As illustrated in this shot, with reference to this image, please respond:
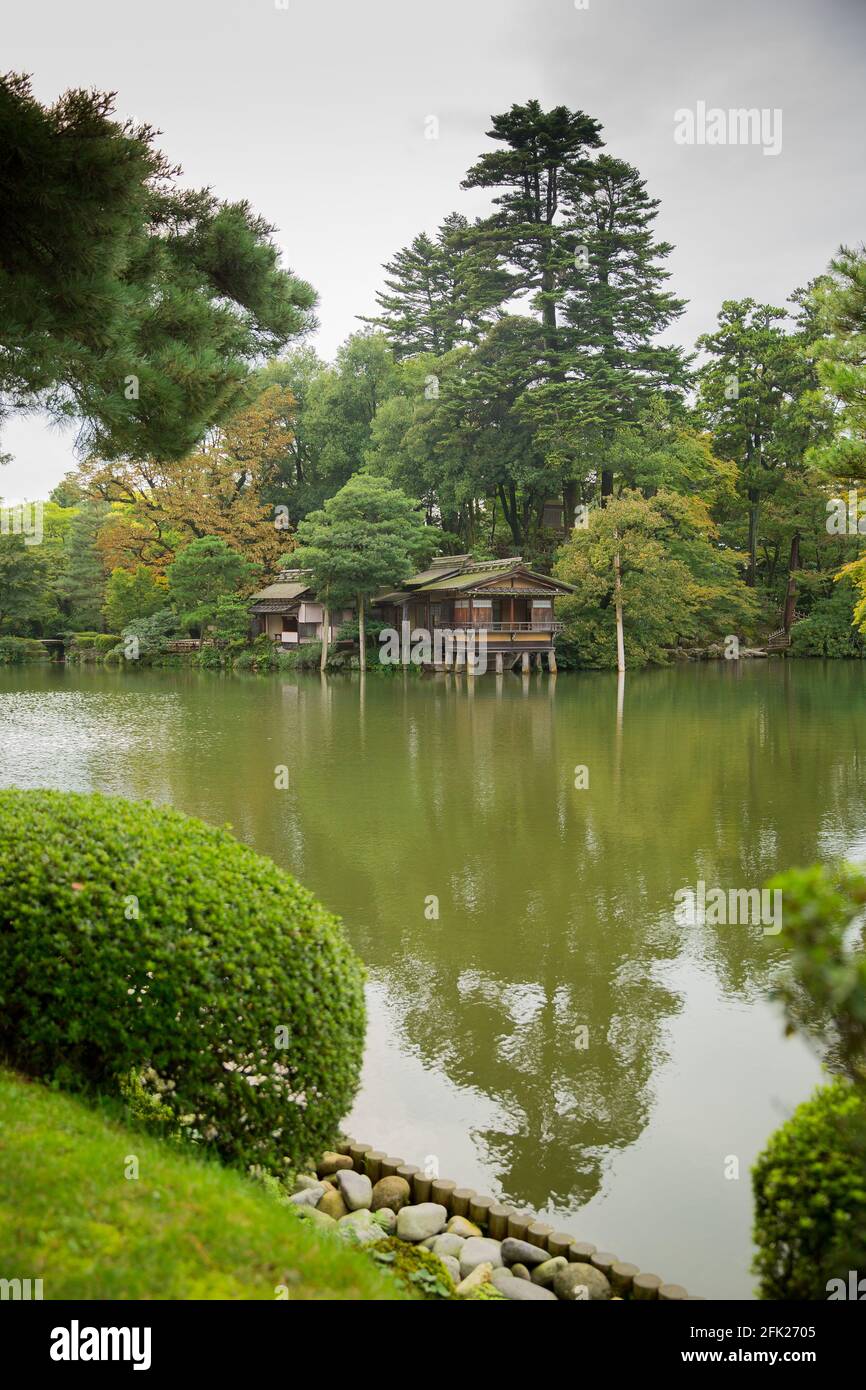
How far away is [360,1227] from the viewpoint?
375 centimetres

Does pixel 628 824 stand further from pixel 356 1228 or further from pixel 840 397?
pixel 356 1228

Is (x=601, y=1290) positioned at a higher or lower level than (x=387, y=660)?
lower

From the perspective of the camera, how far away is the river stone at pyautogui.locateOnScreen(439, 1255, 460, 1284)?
3533 mm

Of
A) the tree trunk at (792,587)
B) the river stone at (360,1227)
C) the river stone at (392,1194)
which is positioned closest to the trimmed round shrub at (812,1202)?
the river stone at (360,1227)

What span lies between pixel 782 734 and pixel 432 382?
23.8 meters

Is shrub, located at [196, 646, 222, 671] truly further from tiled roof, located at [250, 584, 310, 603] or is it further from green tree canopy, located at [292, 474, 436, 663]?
green tree canopy, located at [292, 474, 436, 663]

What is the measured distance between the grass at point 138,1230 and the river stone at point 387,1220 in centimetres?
87

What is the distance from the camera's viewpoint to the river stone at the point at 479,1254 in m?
3.58

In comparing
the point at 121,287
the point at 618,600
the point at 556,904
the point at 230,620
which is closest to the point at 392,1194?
the point at 556,904

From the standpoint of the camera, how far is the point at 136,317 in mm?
6727

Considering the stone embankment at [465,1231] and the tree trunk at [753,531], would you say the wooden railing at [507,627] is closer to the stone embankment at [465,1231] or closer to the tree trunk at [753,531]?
the tree trunk at [753,531]

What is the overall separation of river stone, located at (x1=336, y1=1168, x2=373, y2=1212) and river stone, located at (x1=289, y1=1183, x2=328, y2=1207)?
0.08 meters

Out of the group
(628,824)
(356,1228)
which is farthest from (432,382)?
(356,1228)
